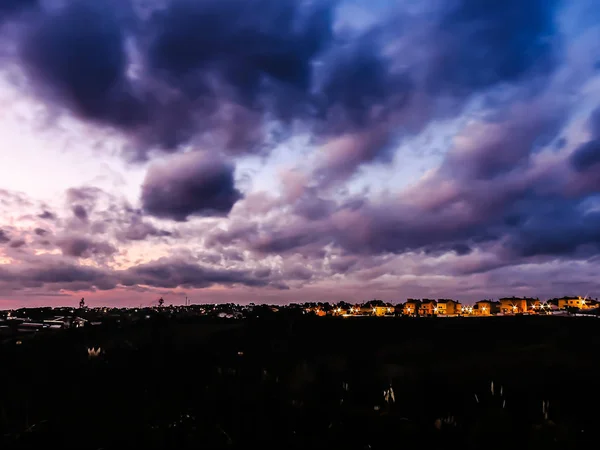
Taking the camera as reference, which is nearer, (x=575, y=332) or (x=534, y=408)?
(x=534, y=408)

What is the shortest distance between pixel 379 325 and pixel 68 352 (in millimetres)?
30036

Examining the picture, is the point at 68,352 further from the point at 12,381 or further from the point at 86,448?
the point at 86,448

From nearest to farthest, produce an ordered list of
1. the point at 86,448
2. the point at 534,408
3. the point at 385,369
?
1. the point at 86,448
2. the point at 534,408
3. the point at 385,369

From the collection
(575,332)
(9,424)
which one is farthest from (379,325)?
(9,424)

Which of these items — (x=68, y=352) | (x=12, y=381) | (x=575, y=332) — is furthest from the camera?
(x=575, y=332)

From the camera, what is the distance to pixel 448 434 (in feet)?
35.8

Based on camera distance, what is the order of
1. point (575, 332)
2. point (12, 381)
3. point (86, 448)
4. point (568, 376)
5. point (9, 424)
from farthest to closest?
point (575, 332) → point (568, 376) → point (12, 381) → point (9, 424) → point (86, 448)

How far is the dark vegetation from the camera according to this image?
10.8 meters

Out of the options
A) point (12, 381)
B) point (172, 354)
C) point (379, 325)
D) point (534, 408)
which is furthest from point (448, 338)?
point (12, 381)

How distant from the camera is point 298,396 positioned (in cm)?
1484

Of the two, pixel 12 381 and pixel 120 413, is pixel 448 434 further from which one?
pixel 12 381

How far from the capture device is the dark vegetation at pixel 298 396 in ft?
35.3

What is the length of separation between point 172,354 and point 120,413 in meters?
9.73

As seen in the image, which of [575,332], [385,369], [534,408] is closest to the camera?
[534,408]
